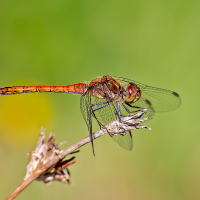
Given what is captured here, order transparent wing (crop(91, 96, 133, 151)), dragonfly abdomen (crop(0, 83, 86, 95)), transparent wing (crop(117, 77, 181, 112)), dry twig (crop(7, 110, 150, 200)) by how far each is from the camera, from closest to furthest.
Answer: dry twig (crop(7, 110, 150, 200))
transparent wing (crop(91, 96, 133, 151))
transparent wing (crop(117, 77, 181, 112))
dragonfly abdomen (crop(0, 83, 86, 95))

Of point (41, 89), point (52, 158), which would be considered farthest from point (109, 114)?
point (52, 158)

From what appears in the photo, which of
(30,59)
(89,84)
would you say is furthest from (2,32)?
(89,84)

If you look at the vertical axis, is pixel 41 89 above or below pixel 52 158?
above

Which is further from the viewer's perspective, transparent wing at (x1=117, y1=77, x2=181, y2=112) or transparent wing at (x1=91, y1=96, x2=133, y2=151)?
transparent wing at (x1=117, y1=77, x2=181, y2=112)

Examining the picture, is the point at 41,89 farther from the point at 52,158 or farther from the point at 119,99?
the point at 52,158

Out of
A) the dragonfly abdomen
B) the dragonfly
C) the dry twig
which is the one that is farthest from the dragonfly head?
the dry twig

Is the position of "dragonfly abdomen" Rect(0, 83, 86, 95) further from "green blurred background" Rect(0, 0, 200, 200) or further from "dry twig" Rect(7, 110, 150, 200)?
"dry twig" Rect(7, 110, 150, 200)

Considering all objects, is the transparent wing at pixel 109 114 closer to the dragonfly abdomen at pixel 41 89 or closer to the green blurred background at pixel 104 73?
the dragonfly abdomen at pixel 41 89

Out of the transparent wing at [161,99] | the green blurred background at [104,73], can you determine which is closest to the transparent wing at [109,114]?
the transparent wing at [161,99]
